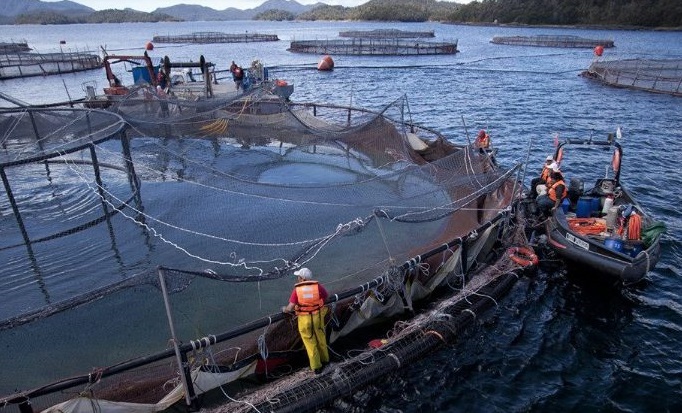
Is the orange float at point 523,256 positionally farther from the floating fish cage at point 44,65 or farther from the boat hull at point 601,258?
the floating fish cage at point 44,65

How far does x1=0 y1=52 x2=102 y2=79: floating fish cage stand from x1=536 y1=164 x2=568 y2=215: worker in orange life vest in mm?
65961

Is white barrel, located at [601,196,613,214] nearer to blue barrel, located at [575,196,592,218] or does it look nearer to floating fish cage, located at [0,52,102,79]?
blue barrel, located at [575,196,592,218]

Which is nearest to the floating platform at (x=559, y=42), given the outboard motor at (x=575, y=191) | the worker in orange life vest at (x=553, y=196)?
the outboard motor at (x=575, y=191)

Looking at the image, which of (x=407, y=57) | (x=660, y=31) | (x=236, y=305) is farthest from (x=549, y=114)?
(x=660, y=31)

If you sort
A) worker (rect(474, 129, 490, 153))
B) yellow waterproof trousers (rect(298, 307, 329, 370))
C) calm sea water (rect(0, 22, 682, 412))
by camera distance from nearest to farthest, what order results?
yellow waterproof trousers (rect(298, 307, 329, 370)), calm sea water (rect(0, 22, 682, 412)), worker (rect(474, 129, 490, 153))

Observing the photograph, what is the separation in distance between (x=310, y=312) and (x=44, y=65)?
233 feet

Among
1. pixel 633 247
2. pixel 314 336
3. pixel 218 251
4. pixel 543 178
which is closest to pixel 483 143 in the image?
pixel 543 178

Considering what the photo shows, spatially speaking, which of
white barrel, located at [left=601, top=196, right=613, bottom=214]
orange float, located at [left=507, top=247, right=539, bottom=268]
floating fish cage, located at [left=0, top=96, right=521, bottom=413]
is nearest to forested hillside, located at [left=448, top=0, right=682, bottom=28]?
white barrel, located at [left=601, top=196, right=613, bottom=214]

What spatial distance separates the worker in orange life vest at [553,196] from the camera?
45.0 feet

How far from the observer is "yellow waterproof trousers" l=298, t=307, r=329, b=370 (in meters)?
8.32

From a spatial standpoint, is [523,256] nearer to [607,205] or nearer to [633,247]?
[633,247]

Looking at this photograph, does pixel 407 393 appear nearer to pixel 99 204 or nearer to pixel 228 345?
pixel 228 345

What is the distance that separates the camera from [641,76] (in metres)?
43.8

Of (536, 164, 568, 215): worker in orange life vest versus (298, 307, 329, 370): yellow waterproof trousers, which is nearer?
(298, 307, 329, 370): yellow waterproof trousers
